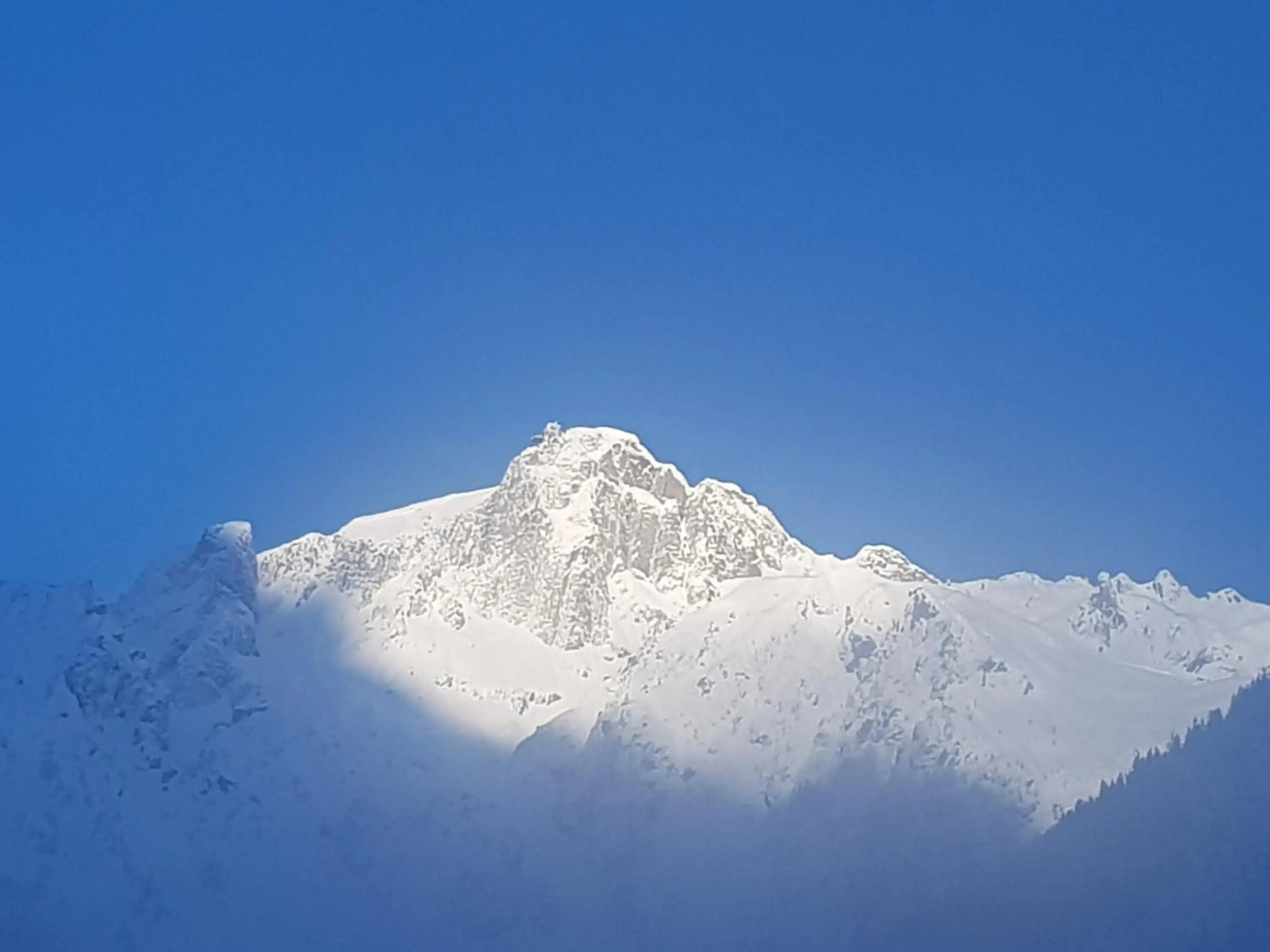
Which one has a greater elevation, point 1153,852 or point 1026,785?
point 1026,785

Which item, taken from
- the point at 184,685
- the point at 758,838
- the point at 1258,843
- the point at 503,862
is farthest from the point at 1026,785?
the point at 184,685

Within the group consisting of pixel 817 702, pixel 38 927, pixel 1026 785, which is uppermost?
→ pixel 817 702

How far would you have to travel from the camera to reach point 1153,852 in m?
112

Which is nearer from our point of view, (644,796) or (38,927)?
(38,927)

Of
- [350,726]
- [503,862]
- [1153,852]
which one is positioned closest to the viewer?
[1153,852]

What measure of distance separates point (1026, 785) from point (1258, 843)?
4219 cm

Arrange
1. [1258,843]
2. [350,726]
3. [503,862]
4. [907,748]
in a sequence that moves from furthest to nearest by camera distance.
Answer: [350,726] < [503,862] < [907,748] < [1258,843]

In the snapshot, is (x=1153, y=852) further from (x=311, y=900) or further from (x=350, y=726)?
(x=350, y=726)

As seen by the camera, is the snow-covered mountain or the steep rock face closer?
the snow-covered mountain

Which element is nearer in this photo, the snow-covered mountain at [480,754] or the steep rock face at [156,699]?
the snow-covered mountain at [480,754]

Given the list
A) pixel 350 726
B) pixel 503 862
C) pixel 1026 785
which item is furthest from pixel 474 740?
A: pixel 1026 785

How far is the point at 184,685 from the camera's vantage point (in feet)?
645

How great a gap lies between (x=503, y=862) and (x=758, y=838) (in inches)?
1185

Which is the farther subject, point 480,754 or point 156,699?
point 480,754
